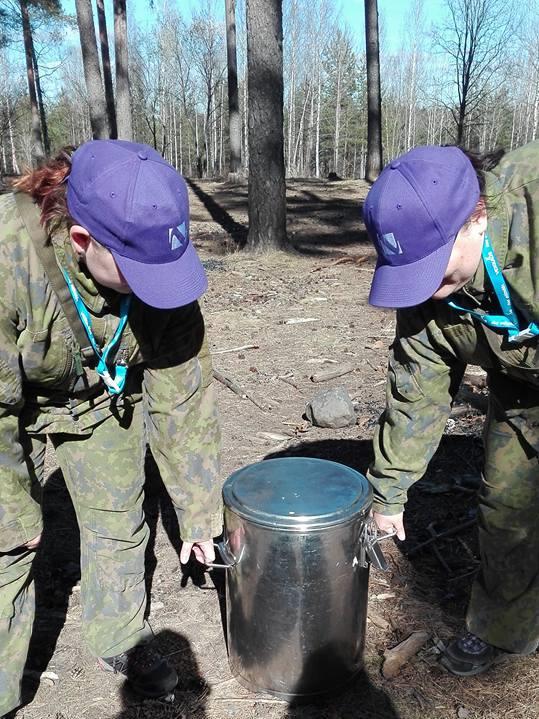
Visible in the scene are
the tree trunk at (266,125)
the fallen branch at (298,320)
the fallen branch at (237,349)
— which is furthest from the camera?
the tree trunk at (266,125)

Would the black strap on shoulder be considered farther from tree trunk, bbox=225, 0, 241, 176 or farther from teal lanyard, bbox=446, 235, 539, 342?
tree trunk, bbox=225, 0, 241, 176

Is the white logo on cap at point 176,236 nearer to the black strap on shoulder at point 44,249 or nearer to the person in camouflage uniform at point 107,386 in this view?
the person in camouflage uniform at point 107,386

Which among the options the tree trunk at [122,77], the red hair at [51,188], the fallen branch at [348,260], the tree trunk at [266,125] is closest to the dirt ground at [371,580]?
the red hair at [51,188]

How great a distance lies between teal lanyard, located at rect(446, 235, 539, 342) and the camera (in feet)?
6.11

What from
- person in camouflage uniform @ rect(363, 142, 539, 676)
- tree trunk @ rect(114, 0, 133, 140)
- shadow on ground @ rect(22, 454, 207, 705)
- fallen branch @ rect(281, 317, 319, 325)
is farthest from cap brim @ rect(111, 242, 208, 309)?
tree trunk @ rect(114, 0, 133, 140)

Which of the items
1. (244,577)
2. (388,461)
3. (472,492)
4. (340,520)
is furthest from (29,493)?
(472,492)

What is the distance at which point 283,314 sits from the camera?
292 inches

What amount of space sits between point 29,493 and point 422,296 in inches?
52.7

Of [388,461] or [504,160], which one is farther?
[388,461]

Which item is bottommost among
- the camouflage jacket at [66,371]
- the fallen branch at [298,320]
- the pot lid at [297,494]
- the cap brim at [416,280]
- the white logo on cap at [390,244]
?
the fallen branch at [298,320]

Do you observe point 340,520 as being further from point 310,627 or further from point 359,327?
point 359,327

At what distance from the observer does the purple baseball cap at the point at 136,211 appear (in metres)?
1.67

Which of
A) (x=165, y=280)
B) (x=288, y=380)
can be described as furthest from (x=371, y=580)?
(x=288, y=380)

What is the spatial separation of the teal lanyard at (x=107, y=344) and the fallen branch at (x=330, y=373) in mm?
3429
